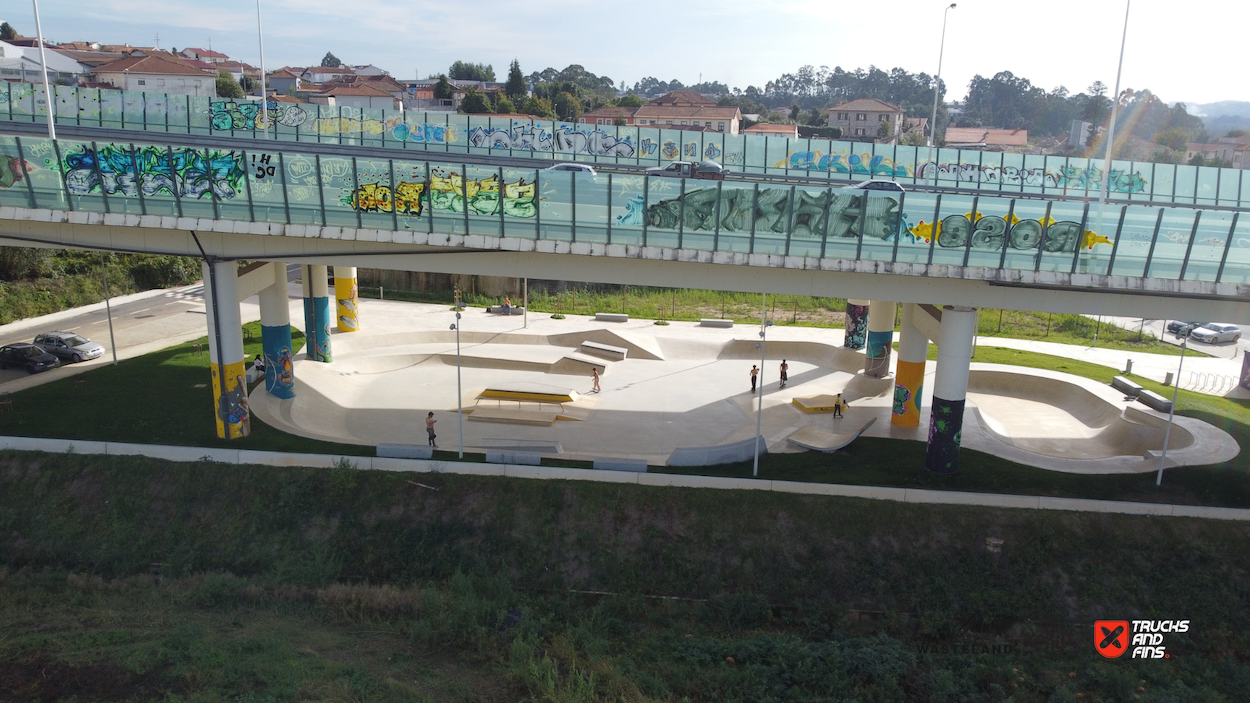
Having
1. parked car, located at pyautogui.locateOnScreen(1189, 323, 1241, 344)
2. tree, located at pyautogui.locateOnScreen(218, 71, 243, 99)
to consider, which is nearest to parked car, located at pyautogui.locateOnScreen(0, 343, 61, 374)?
parked car, located at pyautogui.locateOnScreen(1189, 323, 1241, 344)

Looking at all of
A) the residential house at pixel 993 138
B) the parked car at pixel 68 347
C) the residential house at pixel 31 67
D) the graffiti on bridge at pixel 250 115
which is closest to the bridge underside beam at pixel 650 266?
the parked car at pixel 68 347

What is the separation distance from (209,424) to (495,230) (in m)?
12.4

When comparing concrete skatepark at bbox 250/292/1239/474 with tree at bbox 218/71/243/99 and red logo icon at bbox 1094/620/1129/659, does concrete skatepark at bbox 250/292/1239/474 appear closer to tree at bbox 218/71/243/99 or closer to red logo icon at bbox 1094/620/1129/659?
red logo icon at bbox 1094/620/1129/659

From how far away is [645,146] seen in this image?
4012cm

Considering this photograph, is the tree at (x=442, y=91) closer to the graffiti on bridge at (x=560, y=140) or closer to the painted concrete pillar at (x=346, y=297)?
the graffiti on bridge at (x=560, y=140)

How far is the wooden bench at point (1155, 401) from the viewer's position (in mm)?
29656

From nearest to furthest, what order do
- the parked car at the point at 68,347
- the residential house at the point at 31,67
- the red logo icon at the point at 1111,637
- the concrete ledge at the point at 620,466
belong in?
the red logo icon at the point at 1111,637 → the concrete ledge at the point at 620,466 → the parked car at the point at 68,347 → the residential house at the point at 31,67

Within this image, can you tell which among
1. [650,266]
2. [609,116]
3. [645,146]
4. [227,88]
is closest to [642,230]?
[650,266]

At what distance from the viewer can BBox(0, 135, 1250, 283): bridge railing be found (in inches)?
836

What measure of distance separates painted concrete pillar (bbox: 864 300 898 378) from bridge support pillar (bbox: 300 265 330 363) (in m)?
23.5

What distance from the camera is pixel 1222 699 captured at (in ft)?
55.9

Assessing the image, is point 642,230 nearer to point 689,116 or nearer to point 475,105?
point 689,116

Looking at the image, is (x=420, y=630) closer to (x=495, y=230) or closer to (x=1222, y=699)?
(x=495, y=230)

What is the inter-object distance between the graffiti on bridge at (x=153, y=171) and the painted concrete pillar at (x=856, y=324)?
27.0 metres
